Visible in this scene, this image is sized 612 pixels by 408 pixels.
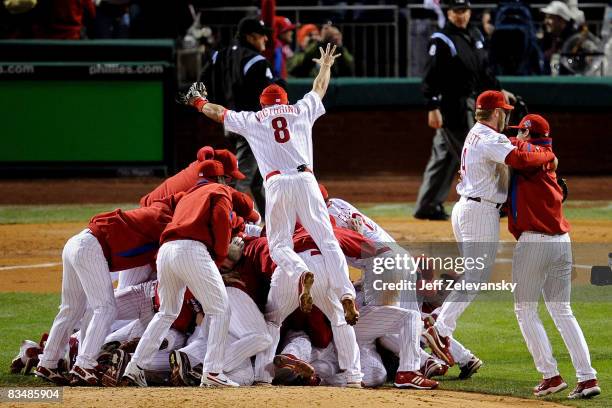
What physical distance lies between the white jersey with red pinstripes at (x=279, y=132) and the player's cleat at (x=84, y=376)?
5.83 ft

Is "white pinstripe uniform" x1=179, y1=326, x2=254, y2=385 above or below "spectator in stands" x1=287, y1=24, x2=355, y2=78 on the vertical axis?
below

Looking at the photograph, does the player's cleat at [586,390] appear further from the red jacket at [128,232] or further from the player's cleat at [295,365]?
the red jacket at [128,232]

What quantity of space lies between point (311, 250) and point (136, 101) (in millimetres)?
8991

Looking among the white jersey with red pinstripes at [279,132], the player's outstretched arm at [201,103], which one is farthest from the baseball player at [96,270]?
the player's outstretched arm at [201,103]

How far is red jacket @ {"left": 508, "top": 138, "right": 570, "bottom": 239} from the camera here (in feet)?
25.8

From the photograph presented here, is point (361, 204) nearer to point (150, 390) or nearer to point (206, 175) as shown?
point (206, 175)

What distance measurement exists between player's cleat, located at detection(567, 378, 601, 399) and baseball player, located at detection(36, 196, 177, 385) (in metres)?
2.63

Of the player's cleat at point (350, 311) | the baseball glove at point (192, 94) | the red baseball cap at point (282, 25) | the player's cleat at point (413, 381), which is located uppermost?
the baseball glove at point (192, 94)

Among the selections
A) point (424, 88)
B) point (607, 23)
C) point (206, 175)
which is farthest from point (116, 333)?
point (607, 23)

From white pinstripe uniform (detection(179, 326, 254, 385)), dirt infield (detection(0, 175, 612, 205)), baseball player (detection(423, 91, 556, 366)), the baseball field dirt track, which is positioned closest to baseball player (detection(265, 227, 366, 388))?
white pinstripe uniform (detection(179, 326, 254, 385))

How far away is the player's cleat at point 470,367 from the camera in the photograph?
Result: 27.3ft

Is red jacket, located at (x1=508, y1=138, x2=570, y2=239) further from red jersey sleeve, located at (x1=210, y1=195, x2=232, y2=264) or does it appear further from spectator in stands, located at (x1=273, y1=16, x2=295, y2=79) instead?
spectator in stands, located at (x1=273, y1=16, x2=295, y2=79)

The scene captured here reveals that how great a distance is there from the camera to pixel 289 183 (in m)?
8.59

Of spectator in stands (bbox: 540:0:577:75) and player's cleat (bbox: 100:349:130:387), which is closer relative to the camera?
player's cleat (bbox: 100:349:130:387)
